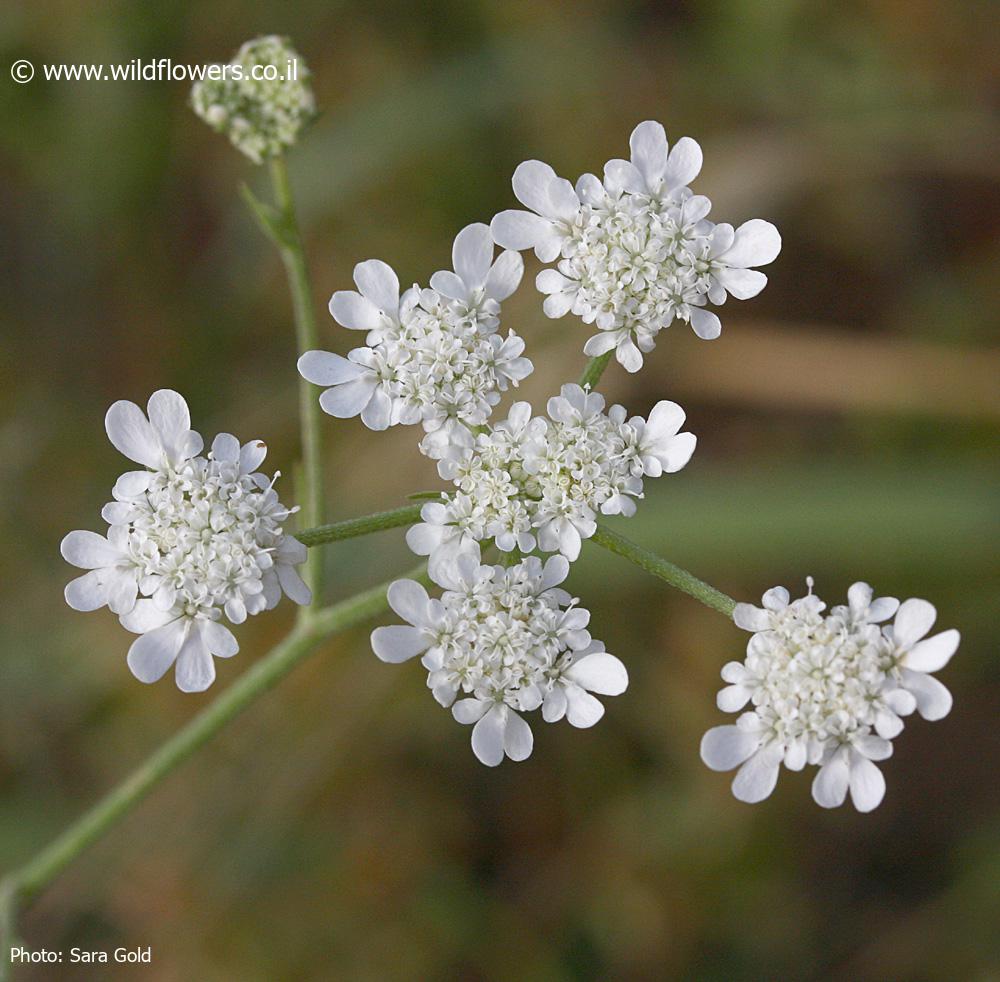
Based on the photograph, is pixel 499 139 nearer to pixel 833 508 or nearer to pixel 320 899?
pixel 833 508

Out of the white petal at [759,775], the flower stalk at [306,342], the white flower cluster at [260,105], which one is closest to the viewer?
the white petal at [759,775]

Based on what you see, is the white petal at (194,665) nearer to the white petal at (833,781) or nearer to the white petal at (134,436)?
the white petal at (134,436)

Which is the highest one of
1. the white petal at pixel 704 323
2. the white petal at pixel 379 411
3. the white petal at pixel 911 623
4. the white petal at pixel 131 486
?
the white petal at pixel 704 323

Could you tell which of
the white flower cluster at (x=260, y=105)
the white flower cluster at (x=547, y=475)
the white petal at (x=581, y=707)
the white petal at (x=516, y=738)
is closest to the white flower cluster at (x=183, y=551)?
the white flower cluster at (x=547, y=475)

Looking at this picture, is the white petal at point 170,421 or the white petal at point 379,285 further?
the white petal at point 379,285

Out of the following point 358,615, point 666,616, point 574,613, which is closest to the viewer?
point 574,613

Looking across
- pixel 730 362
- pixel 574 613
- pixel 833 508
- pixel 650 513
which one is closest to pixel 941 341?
pixel 730 362
